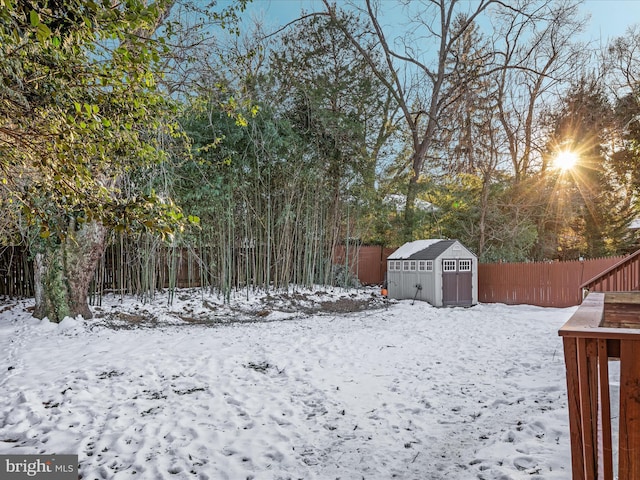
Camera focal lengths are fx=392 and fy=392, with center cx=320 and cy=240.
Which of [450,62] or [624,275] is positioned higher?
[450,62]

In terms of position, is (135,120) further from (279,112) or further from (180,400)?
(279,112)

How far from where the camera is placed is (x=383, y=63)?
12641 millimetres

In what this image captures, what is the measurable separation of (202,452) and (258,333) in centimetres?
331

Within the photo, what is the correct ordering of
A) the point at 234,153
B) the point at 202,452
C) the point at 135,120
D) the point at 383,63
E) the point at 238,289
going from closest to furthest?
the point at 202,452 < the point at 135,120 < the point at 234,153 < the point at 238,289 < the point at 383,63

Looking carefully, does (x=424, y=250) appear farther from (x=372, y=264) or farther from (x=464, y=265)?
(x=372, y=264)

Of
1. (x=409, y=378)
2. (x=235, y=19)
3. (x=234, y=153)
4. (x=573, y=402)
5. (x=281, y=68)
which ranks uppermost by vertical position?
(x=281, y=68)

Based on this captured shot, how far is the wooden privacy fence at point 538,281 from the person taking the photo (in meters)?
8.94

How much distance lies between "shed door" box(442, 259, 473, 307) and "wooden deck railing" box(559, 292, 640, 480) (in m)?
7.82

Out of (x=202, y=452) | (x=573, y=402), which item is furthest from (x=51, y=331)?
(x=573, y=402)

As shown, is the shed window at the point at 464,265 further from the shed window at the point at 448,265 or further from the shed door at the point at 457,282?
the shed window at the point at 448,265

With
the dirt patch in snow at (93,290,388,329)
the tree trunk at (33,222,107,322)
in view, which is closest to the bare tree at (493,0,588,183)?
the dirt patch in snow at (93,290,388,329)

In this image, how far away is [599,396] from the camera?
1310 millimetres

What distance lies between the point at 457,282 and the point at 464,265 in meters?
0.47

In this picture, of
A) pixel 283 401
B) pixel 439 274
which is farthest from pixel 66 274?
pixel 439 274
